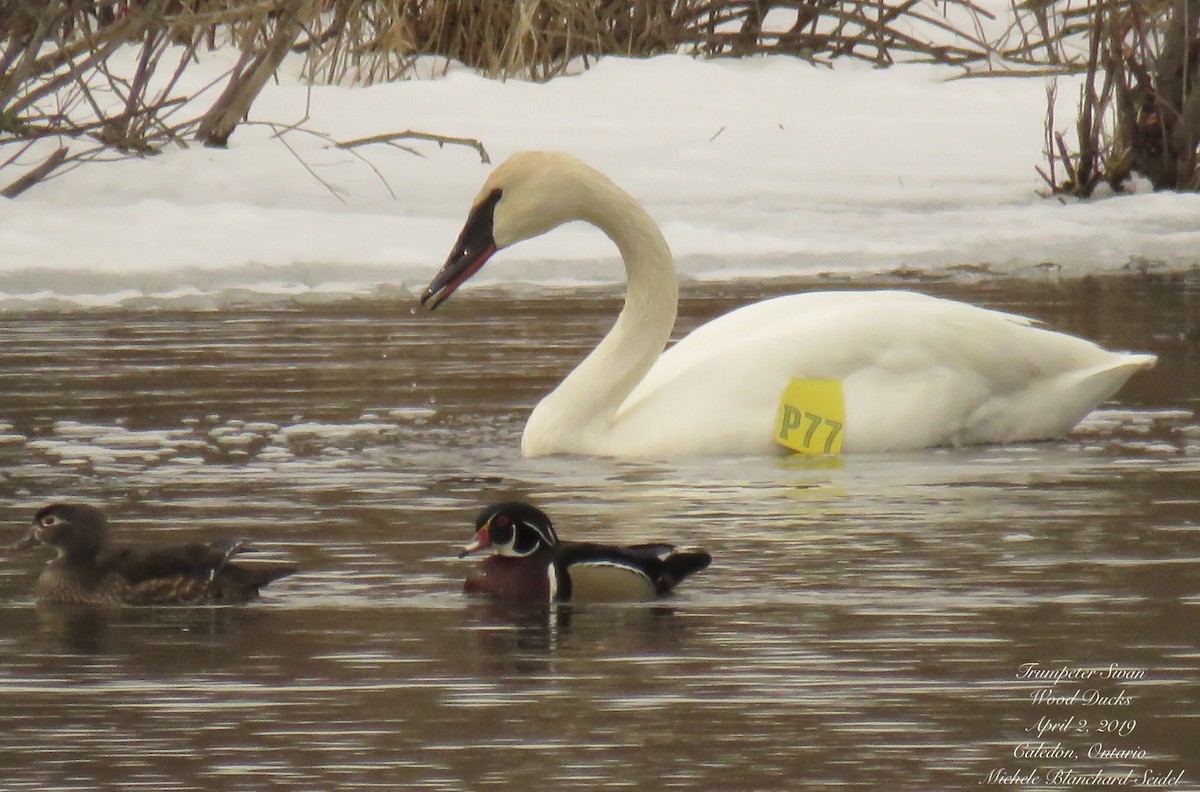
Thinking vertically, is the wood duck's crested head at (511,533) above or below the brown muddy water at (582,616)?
above

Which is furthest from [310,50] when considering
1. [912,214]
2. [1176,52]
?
[1176,52]

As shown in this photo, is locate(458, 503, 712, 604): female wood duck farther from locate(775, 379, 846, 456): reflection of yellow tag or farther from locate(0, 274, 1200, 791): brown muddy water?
locate(775, 379, 846, 456): reflection of yellow tag

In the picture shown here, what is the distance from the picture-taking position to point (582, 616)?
17.7 ft

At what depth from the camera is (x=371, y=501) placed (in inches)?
265

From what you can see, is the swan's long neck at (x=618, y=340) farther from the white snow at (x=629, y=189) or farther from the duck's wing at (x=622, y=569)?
the white snow at (x=629, y=189)

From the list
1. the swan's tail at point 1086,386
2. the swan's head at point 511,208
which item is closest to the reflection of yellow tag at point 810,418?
the swan's tail at point 1086,386

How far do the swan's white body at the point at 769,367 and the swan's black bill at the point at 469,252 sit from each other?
0.11ft

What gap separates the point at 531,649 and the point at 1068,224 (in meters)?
9.25

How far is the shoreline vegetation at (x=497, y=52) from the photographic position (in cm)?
1391

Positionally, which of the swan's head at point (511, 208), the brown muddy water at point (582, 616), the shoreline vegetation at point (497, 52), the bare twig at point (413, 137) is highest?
the shoreline vegetation at point (497, 52)

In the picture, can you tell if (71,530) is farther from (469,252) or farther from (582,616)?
(469,252)

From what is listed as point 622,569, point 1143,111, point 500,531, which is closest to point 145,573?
point 500,531

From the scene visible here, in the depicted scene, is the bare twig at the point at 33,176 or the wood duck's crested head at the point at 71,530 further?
the bare twig at the point at 33,176

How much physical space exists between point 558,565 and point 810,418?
2.26 meters
